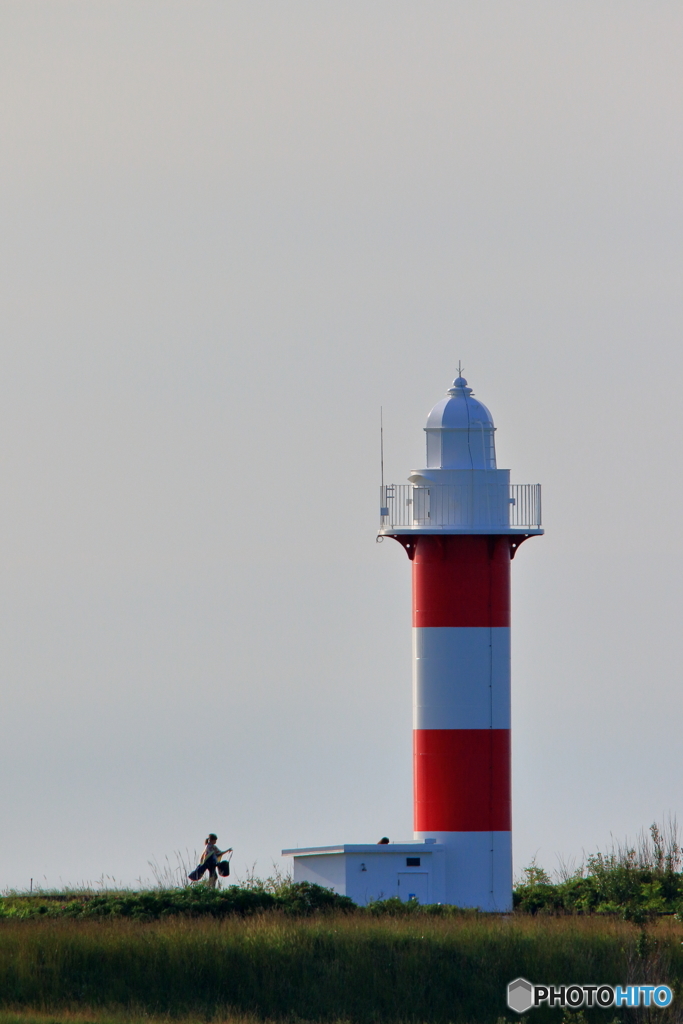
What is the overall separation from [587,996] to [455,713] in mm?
5862

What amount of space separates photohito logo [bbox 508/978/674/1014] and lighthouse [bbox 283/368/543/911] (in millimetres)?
4230

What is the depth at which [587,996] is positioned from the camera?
2469 centimetres

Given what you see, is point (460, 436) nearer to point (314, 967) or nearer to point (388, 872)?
point (388, 872)

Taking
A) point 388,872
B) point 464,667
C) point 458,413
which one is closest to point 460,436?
point 458,413

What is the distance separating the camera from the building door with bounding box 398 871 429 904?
28.8 metres

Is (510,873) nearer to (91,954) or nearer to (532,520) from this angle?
(532,520)

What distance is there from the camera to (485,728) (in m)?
29.4

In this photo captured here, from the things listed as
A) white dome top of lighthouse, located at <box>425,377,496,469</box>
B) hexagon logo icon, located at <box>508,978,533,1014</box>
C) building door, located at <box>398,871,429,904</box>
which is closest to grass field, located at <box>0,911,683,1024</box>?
hexagon logo icon, located at <box>508,978,533,1014</box>

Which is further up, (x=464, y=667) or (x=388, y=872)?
(x=464, y=667)

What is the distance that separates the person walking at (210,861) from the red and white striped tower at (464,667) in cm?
321

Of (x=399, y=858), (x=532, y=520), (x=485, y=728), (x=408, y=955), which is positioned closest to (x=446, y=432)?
(x=532, y=520)

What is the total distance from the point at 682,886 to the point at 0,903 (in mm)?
10485

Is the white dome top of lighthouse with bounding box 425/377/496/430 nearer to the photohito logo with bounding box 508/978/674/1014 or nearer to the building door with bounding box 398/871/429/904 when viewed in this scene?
the building door with bounding box 398/871/429/904

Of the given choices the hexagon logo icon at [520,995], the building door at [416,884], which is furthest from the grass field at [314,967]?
the building door at [416,884]
